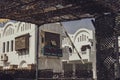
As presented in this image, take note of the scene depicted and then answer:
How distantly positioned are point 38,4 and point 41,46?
2760 centimetres

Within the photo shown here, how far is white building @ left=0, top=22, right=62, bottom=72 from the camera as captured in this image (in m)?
46.4

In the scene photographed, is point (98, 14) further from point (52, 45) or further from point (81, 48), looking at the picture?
point (81, 48)

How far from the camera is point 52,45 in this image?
161ft

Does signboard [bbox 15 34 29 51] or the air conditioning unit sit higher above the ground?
signboard [bbox 15 34 29 51]

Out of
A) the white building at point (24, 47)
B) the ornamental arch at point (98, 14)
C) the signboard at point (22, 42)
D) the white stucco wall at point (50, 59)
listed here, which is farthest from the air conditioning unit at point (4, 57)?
the ornamental arch at point (98, 14)

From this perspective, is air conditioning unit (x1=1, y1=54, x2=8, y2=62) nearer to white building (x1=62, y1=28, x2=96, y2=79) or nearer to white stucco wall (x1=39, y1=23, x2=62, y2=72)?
white stucco wall (x1=39, y1=23, x2=62, y2=72)

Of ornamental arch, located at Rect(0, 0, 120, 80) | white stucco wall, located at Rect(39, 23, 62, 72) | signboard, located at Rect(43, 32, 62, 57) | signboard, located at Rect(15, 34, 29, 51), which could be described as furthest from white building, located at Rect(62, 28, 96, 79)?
ornamental arch, located at Rect(0, 0, 120, 80)

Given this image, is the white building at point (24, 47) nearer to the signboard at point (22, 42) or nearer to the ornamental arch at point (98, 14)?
the signboard at point (22, 42)

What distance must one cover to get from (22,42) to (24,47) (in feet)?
4.69

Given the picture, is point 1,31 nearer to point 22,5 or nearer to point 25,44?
point 25,44

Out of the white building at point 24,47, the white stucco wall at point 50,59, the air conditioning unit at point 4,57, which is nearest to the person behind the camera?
the white stucco wall at point 50,59

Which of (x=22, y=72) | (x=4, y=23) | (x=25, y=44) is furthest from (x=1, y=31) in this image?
(x=22, y=72)

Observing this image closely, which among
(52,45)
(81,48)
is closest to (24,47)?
(52,45)

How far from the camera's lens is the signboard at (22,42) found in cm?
4794
